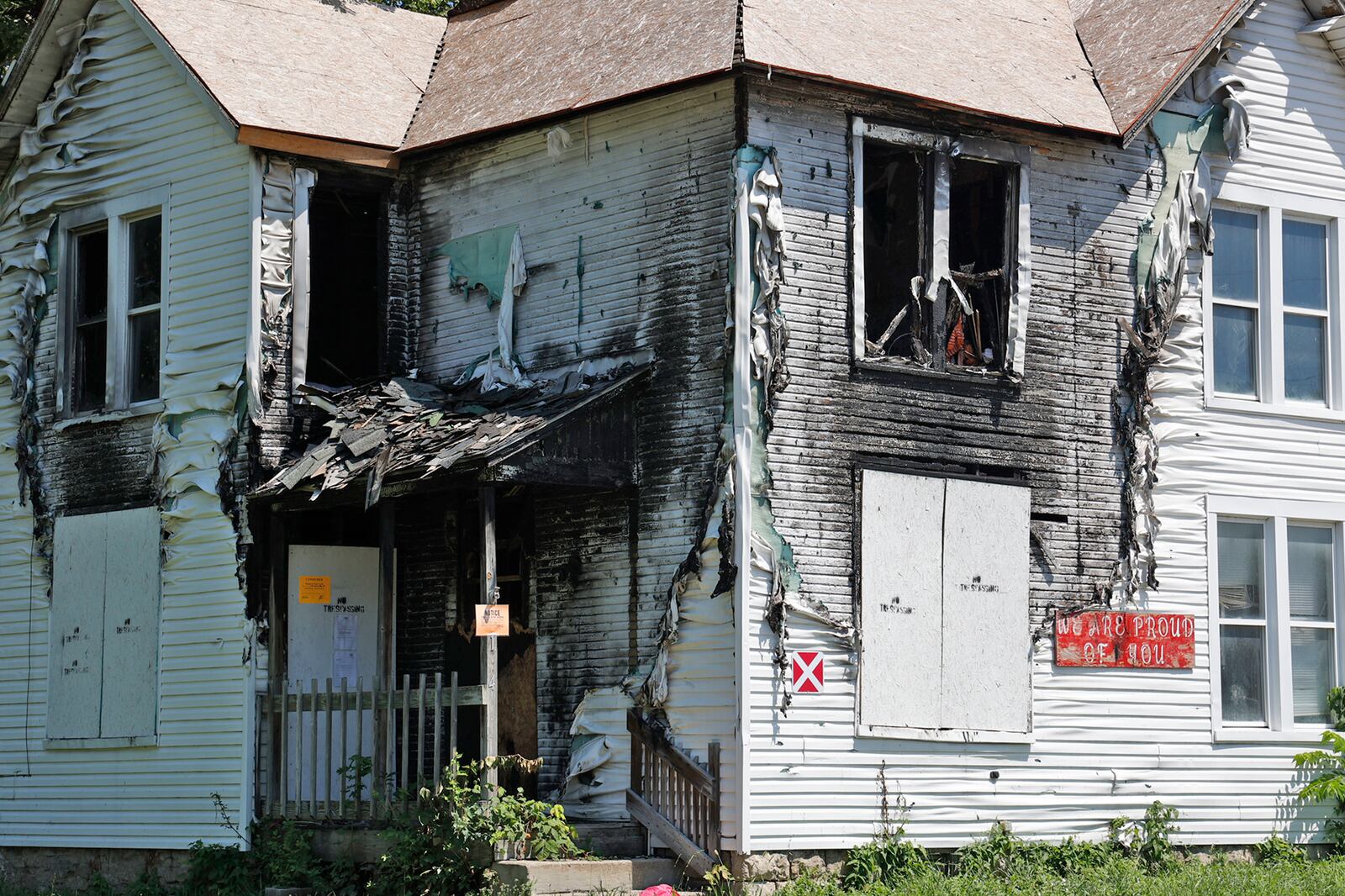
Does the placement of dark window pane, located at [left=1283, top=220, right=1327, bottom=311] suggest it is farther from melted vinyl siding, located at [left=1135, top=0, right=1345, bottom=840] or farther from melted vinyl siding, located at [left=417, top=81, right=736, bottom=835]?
melted vinyl siding, located at [left=417, top=81, right=736, bottom=835]

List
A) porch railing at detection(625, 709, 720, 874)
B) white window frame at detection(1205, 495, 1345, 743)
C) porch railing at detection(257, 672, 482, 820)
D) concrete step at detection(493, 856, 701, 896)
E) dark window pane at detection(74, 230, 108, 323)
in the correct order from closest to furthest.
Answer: concrete step at detection(493, 856, 701, 896), porch railing at detection(625, 709, 720, 874), porch railing at detection(257, 672, 482, 820), white window frame at detection(1205, 495, 1345, 743), dark window pane at detection(74, 230, 108, 323)

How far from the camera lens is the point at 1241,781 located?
1703 centimetres

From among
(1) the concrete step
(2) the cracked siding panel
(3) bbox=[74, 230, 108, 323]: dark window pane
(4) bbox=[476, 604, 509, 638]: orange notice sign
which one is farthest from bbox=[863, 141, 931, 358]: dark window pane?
(3) bbox=[74, 230, 108, 323]: dark window pane

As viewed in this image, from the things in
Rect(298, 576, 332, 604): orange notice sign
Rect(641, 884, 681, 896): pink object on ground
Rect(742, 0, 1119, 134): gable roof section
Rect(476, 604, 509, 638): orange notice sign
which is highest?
Rect(742, 0, 1119, 134): gable roof section

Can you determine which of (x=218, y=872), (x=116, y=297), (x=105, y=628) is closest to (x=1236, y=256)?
(x=116, y=297)

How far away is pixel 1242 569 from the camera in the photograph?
57.1ft

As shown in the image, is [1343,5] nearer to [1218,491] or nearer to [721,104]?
[1218,491]

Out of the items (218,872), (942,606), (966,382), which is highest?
(966,382)

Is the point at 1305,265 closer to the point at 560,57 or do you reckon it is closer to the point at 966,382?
the point at 966,382

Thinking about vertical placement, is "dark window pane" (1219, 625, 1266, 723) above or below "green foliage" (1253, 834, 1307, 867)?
above

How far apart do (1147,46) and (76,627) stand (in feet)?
37.4

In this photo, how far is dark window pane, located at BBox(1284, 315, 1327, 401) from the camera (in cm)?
1800

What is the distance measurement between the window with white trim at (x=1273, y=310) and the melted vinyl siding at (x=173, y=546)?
8.96 meters

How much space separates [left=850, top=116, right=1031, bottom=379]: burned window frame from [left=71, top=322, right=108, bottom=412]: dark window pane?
7.60 metres
